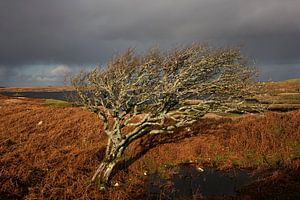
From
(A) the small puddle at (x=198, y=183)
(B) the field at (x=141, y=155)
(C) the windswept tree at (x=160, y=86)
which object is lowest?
(A) the small puddle at (x=198, y=183)

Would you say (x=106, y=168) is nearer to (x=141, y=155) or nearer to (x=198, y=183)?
(x=198, y=183)

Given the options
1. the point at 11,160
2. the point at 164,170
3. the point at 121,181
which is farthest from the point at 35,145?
the point at 164,170

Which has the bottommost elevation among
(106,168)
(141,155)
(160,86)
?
(141,155)

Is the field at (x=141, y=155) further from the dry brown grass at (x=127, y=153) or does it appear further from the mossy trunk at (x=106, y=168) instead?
the mossy trunk at (x=106, y=168)

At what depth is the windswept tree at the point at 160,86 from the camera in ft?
52.7

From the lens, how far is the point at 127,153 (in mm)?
21484

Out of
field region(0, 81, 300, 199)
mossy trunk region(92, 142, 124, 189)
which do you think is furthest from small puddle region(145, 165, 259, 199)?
mossy trunk region(92, 142, 124, 189)

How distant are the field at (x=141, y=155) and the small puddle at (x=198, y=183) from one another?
0.35 meters

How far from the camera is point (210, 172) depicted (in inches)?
740

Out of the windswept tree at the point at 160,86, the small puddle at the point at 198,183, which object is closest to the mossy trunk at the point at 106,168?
the windswept tree at the point at 160,86

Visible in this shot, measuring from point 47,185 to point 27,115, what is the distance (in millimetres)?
21230

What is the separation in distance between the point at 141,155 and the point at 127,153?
104 cm

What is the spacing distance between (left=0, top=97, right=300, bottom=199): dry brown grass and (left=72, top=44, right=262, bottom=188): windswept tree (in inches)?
78.9

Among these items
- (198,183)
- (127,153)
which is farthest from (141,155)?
(198,183)
